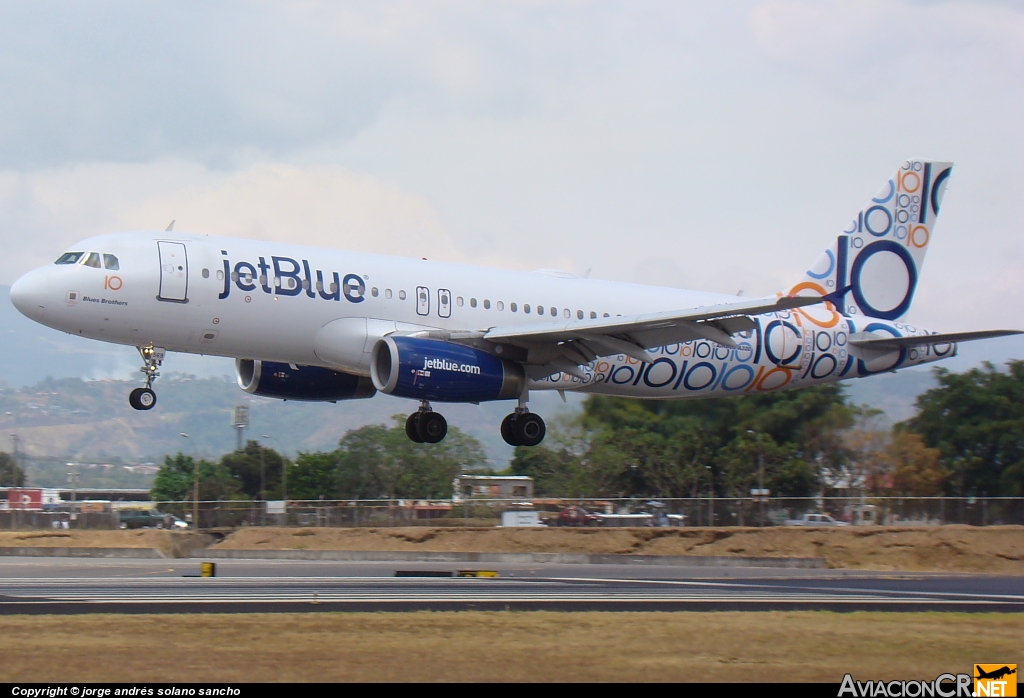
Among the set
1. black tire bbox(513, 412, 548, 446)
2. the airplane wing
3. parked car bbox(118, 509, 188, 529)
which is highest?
the airplane wing

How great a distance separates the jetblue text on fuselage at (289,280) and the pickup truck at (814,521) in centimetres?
2423

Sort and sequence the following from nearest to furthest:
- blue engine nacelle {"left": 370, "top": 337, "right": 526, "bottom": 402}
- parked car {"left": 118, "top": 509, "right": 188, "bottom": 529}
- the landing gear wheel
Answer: the landing gear wheel, blue engine nacelle {"left": 370, "top": 337, "right": 526, "bottom": 402}, parked car {"left": 118, "top": 509, "right": 188, "bottom": 529}

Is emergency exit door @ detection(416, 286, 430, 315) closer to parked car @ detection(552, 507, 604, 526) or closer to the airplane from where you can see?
the airplane

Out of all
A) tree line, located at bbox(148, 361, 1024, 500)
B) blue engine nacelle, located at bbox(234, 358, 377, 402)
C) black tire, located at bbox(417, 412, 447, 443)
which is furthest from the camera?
tree line, located at bbox(148, 361, 1024, 500)

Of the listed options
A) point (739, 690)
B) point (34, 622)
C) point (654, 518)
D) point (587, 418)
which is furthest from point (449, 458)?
point (739, 690)

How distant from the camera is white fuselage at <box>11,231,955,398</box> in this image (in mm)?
26109

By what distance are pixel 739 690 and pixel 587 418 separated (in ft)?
141

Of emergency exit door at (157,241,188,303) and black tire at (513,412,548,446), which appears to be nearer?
emergency exit door at (157,241,188,303)

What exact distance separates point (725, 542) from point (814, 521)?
3.48 meters

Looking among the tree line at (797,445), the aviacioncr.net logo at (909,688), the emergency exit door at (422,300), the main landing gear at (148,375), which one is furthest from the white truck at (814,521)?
the aviacioncr.net logo at (909,688)

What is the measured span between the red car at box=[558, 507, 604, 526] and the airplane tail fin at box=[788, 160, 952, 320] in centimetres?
1523

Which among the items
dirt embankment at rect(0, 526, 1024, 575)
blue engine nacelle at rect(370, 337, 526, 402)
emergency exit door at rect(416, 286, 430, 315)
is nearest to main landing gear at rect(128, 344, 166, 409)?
blue engine nacelle at rect(370, 337, 526, 402)

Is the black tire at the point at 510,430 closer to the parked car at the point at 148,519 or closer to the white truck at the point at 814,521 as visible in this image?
the white truck at the point at 814,521

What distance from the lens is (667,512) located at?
4778cm
